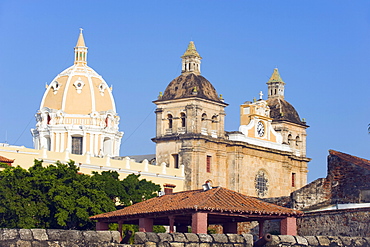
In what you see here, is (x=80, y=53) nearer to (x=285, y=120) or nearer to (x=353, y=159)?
(x=285, y=120)

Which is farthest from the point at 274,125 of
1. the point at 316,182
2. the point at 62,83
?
the point at 316,182

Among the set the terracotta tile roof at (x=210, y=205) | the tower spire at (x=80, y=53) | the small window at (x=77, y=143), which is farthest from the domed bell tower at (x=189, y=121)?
the terracotta tile roof at (x=210, y=205)

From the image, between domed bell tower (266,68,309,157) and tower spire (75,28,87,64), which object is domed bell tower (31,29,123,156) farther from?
domed bell tower (266,68,309,157)

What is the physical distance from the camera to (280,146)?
74.2 metres

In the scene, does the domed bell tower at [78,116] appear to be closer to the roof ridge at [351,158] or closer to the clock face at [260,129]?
the clock face at [260,129]

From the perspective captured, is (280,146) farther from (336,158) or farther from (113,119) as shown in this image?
(336,158)

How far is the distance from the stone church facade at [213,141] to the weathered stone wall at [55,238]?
47834mm

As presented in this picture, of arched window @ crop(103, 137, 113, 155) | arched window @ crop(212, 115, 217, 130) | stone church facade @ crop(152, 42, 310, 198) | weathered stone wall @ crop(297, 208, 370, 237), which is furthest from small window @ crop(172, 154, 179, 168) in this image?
weathered stone wall @ crop(297, 208, 370, 237)

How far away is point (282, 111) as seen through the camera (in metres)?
78.9

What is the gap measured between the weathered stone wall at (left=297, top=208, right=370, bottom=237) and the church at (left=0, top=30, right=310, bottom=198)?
3221 cm

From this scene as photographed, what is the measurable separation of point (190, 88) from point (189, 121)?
9.00 ft

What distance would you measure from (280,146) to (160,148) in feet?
37.3

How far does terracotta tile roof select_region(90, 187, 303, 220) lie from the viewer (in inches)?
935

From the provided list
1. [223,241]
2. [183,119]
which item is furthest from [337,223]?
[183,119]
